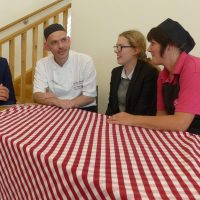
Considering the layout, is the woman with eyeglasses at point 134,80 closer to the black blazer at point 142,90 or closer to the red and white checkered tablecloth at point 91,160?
the black blazer at point 142,90

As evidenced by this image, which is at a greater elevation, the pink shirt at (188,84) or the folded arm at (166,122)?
the pink shirt at (188,84)

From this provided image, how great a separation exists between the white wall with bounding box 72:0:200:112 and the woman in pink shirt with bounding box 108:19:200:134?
0.78 metres

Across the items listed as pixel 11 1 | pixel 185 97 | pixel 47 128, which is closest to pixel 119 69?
pixel 185 97

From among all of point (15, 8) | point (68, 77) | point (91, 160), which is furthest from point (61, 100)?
point (15, 8)

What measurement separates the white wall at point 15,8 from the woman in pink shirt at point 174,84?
8.31 ft

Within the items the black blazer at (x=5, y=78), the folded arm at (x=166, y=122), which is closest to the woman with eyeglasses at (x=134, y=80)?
the folded arm at (x=166, y=122)

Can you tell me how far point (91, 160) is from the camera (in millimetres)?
984

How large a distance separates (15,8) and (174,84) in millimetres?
2798

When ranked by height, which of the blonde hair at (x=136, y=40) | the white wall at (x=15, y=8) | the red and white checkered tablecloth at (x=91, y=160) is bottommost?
the red and white checkered tablecloth at (x=91, y=160)

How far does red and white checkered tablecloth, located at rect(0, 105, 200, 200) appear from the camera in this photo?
0.82 metres

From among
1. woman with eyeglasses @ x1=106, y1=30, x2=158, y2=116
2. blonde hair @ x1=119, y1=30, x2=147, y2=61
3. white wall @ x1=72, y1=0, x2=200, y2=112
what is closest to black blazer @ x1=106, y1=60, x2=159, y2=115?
woman with eyeglasses @ x1=106, y1=30, x2=158, y2=116

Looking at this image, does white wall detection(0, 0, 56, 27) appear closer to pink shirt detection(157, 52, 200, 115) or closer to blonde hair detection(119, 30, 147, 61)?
blonde hair detection(119, 30, 147, 61)

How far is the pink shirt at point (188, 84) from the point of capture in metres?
1.42

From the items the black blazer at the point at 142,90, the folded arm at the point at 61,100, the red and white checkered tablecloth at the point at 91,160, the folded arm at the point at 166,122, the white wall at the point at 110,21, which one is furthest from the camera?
the white wall at the point at 110,21
